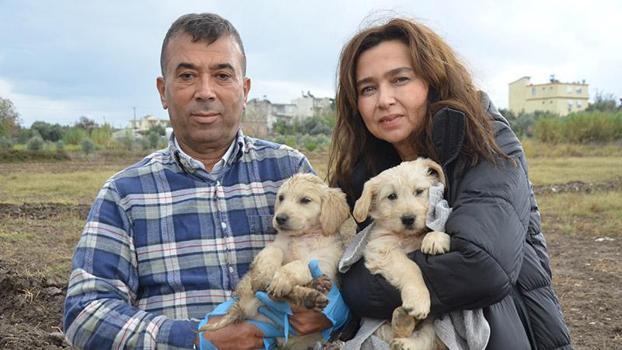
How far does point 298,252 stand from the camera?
4.00 metres

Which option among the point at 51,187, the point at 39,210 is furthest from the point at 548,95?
the point at 39,210

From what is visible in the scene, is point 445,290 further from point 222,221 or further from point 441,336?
point 222,221

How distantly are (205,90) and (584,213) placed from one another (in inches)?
516

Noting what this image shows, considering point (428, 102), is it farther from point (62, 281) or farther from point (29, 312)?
point (62, 281)

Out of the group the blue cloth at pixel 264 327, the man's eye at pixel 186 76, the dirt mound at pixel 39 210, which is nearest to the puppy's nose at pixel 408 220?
the blue cloth at pixel 264 327

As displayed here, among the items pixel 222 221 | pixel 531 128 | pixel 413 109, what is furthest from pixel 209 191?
pixel 531 128

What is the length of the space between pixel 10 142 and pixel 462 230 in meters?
36.8

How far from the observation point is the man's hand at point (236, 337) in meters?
3.50

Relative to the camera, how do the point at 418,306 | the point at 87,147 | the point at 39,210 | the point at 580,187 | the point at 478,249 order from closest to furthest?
1. the point at 478,249
2. the point at 418,306
3. the point at 39,210
4. the point at 580,187
5. the point at 87,147

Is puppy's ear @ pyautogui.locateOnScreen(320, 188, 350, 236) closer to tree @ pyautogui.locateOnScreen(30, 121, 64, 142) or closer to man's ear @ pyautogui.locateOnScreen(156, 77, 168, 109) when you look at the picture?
man's ear @ pyautogui.locateOnScreen(156, 77, 168, 109)

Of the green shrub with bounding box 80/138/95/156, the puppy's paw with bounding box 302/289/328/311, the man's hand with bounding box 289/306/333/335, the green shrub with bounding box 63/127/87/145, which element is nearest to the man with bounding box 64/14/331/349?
the man's hand with bounding box 289/306/333/335

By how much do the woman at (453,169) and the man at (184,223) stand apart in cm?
65

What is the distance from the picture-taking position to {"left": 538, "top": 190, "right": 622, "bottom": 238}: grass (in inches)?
511

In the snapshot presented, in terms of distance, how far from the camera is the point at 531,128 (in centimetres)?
4716
